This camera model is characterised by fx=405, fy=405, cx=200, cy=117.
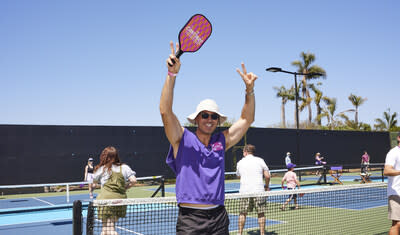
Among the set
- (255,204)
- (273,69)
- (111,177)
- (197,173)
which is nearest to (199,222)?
(197,173)

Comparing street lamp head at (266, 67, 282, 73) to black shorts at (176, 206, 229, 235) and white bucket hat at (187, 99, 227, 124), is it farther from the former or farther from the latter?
black shorts at (176, 206, 229, 235)

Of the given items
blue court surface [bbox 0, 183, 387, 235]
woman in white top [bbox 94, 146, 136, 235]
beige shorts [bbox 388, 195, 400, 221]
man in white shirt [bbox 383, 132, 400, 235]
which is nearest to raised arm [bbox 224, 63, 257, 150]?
man in white shirt [bbox 383, 132, 400, 235]

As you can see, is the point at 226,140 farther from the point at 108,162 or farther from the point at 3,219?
the point at 3,219

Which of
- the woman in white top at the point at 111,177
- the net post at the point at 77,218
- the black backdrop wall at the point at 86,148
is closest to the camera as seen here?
the net post at the point at 77,218

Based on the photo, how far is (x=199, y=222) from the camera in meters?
2.86

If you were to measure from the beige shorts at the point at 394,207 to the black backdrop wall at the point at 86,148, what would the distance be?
49.6 feet

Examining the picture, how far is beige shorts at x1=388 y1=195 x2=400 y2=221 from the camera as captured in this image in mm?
5574

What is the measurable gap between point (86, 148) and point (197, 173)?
65.7 feet

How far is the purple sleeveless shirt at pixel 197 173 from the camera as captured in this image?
284 cm

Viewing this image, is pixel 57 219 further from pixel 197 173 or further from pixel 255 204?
pixel 197 173

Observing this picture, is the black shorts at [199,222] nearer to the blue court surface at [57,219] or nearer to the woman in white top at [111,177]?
the woman in white top at [111,177]

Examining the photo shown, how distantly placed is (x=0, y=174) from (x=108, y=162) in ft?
52.4

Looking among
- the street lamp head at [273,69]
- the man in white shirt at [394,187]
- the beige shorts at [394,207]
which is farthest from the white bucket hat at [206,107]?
the street lamp head at [273,69]

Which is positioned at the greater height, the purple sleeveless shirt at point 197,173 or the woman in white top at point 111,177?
the purple sleeveless shirt at point 197,173
